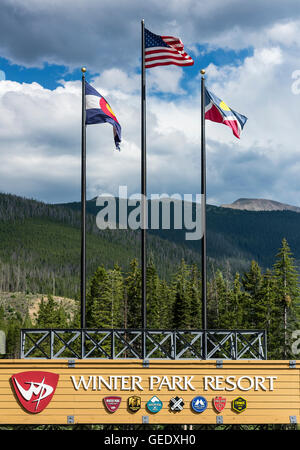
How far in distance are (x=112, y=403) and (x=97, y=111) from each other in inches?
482

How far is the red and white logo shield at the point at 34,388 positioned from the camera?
813 inches

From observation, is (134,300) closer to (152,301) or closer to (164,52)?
(152,301)

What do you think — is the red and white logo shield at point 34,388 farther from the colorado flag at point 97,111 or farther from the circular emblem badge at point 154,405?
the colorado flag at point 97,111

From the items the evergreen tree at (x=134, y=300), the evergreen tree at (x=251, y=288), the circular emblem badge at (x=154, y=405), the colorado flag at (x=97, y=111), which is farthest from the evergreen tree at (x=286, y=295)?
the circular emblem badge at (x=154, y=405)

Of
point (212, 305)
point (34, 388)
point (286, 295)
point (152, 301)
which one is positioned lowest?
point (34, 388)

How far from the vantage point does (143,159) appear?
2244cm

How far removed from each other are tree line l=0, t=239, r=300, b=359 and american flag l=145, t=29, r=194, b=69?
2605 cm

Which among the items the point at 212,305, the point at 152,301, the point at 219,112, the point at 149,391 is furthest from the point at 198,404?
the point at 212,305

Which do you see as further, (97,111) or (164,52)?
(97,111)

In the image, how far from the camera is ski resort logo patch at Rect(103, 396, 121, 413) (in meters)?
20.7

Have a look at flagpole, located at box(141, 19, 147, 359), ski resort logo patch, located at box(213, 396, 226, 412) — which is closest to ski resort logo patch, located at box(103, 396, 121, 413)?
flagpole, located at box(141, 19, 147, 359)

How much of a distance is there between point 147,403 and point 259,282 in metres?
39.0

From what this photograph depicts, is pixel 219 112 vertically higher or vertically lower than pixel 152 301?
higher

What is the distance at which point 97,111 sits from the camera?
75.5 ft
